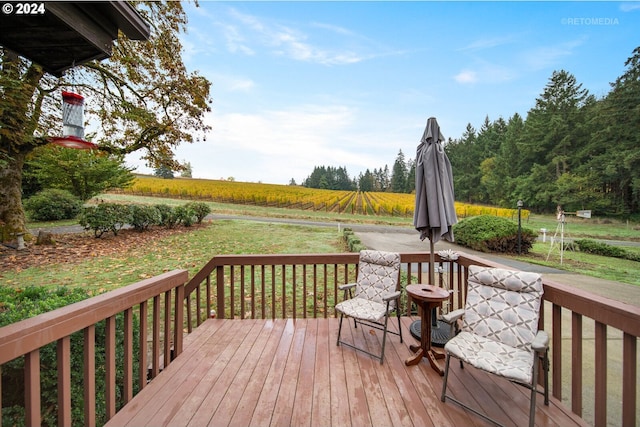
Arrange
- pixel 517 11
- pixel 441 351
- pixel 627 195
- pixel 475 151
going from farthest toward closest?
pixel 475 151 → pixel 627 195 → pixel 517 11 → pixel 441 351

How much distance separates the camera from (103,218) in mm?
7621

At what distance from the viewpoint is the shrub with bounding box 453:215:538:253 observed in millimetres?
8797

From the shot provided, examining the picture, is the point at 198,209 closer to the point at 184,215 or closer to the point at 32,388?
the point at 184,215

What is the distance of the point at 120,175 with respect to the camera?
1094 centimetres

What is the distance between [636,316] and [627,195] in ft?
85.4

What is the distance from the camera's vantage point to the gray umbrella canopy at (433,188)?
261cm

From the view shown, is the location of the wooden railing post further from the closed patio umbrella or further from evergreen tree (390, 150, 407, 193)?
evergreen tree (390, 150, 407, 193)

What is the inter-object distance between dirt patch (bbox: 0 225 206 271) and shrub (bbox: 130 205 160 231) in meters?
0.28

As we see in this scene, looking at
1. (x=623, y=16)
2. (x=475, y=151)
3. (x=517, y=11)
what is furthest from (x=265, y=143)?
(x=475, y=151)

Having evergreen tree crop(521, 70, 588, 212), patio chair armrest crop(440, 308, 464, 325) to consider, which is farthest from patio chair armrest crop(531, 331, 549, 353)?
evergreen tree crop(521, 70, 588, 212)

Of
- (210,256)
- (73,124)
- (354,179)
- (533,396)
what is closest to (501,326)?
(533,396)

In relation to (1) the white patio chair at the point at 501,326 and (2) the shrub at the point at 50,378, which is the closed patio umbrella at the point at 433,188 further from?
(2) the shrub at the point at 50,378

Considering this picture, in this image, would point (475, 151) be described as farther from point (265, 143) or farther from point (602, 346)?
point (602, 346)

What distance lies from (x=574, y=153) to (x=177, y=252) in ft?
97.1
